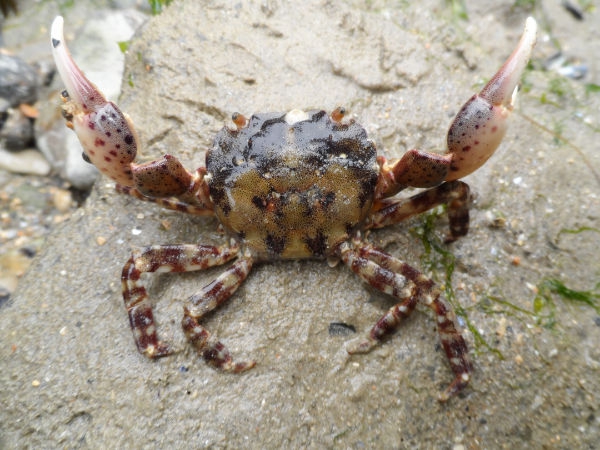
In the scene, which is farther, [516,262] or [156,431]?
[516,262]

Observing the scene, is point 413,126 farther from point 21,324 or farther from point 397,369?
point 21,324

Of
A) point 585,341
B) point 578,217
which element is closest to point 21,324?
point 585,341

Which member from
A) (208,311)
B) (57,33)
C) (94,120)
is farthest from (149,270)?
(57,33)

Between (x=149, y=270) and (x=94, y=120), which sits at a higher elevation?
(x=94, y=120)

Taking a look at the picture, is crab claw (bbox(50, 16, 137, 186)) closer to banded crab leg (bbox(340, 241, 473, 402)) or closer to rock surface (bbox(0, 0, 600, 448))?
rock surface (bbox(0, 0, 600, 448))

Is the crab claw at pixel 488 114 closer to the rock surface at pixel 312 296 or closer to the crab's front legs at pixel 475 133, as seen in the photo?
the crab's front legs at pixel 475 133

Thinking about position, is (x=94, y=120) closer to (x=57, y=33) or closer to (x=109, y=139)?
(x=109, y=139)

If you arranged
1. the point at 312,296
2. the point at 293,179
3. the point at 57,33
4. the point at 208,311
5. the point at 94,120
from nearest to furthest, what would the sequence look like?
the point at 57,33, the point at 94,120, the point at 293,179, the point at 208,311, the point at 312,296
